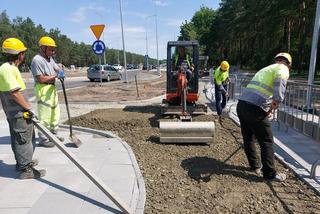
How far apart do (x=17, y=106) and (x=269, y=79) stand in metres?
3.64

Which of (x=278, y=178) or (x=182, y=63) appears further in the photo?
(x=182, y=63)

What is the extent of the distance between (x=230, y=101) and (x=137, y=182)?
34.5 ft

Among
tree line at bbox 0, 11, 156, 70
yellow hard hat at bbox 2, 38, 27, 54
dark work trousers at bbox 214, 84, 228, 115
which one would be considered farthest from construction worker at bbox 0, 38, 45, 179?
tree line at bbox 0, 11, 156, 70

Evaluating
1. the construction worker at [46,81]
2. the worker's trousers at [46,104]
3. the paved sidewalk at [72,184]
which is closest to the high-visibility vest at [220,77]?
the paved sidewalk at [72,184]

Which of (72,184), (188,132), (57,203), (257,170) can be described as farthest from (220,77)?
(57,203)

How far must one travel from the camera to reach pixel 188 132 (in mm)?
6586

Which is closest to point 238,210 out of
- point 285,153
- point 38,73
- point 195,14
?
point 285,153

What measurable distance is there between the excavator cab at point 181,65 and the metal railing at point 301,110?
2871 millimetres

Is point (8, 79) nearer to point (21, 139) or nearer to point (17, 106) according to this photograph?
point (17, 106)

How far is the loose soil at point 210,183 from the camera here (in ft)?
13.4

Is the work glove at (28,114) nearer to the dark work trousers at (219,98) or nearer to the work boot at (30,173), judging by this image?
the work boot at (30,173)

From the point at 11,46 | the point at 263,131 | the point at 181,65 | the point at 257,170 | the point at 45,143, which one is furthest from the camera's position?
the point at 181,65

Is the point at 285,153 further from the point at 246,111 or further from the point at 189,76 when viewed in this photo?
the point at 189,76

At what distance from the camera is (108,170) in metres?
5.12
